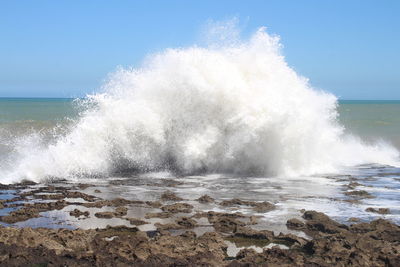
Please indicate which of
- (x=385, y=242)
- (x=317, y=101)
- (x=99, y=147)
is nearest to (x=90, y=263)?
(x=385, y=242)

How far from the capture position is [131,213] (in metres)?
12.4

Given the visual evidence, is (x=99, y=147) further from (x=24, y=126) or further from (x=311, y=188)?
(x=24, y=126)

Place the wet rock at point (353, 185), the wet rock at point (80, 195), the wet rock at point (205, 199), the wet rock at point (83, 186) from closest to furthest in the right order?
the wet rock at point (205, 199) → the wet rock at point (80, 195) → the wet rock at point (83, 186) → the wet rock at point (353, 185)

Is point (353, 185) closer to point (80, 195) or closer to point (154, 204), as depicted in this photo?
point (154, 204)

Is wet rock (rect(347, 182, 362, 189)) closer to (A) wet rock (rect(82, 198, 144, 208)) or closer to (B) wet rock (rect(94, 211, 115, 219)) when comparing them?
(A) wet rock (rect(82, 198, 144, 208))

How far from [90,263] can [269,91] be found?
1524 centimetres

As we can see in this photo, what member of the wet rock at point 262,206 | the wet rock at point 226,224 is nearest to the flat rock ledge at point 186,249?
the wet rock at point 226,224

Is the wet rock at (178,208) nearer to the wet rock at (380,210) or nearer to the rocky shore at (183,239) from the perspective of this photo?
the rocky shore at (183,239)

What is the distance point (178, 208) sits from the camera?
12867mm

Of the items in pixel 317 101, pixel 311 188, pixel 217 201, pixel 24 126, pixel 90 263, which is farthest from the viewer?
pixel 24 126

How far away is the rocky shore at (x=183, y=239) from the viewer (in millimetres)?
8266

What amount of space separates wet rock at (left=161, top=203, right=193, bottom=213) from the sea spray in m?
6.75

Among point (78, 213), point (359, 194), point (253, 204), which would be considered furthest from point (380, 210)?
point (78, 213)

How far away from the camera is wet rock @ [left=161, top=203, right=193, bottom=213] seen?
12.6 metres
